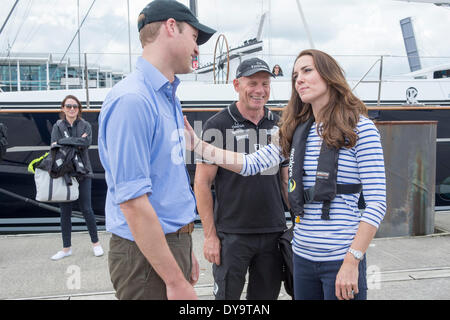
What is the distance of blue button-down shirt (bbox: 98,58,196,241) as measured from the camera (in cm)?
143

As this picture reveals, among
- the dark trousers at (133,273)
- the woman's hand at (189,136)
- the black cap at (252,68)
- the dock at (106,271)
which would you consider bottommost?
the dock at (106,271)

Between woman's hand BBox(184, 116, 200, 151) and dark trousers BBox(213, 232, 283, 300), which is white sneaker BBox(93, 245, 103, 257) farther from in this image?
woman's hand BBox(184, 116, 200, 151)

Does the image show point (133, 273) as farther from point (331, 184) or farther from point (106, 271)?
point (106, 271)

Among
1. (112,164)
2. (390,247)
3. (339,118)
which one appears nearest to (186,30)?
(112,164)

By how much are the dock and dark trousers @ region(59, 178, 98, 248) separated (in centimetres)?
21

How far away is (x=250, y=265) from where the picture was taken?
2674 mm

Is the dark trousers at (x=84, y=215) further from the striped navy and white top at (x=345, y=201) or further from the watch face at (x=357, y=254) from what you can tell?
the watch face at (x=357, y=254)

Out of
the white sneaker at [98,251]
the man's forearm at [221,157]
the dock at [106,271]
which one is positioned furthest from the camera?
the white sneaker at [98,251]

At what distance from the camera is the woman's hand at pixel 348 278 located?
1.79 metres

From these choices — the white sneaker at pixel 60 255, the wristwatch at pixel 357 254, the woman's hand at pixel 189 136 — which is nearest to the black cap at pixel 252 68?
the woman's hand at pixel 189 136

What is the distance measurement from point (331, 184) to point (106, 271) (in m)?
2.98

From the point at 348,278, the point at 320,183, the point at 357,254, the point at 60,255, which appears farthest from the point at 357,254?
the point at 60,255

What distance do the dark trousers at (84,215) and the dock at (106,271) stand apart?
0.21 metres
